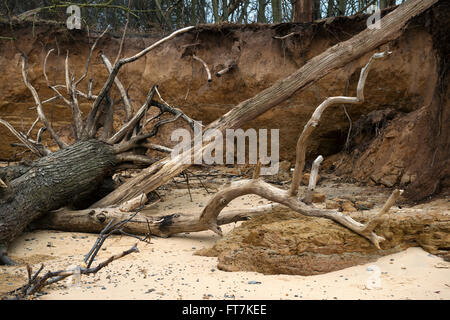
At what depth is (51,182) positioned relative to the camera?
448cm

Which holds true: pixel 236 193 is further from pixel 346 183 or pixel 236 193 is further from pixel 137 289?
pixel 346 183

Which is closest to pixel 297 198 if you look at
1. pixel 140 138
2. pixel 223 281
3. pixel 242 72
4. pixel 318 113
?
pixel 318 113

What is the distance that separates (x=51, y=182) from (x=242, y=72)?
15.0 feet

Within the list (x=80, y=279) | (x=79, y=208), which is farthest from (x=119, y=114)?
(x=80, y=279)

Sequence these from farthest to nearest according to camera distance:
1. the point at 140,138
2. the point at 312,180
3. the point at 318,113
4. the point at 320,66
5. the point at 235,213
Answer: the point at 140,138 < the point at 320,66 < the point at 235,213 < the point at 312,180 < the point at 318,113

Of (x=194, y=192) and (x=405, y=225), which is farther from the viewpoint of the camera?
(x=194, y=192)

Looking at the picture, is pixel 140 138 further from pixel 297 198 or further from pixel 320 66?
pixel 297 198

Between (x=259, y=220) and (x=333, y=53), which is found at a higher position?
(x=333, y=53)

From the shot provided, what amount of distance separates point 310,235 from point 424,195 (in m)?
2.35

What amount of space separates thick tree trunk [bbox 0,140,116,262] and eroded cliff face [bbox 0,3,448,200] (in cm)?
284

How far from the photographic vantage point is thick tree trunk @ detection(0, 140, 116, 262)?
394 cm

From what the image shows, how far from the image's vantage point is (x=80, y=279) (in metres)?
2.97

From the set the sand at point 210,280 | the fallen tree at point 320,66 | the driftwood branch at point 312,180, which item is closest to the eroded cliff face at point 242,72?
the fallen tree at point 320,66

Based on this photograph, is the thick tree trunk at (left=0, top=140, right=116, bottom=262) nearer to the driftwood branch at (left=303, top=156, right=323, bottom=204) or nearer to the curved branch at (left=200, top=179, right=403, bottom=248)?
the curved branch at (left=200, top=179, right=403, bottom=248)
